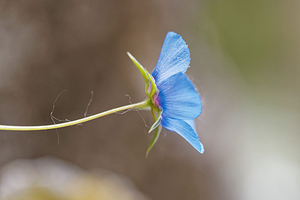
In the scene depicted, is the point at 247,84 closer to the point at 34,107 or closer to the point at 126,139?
the point at 126,139

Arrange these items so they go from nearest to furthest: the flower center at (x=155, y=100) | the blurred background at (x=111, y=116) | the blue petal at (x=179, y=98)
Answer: the blue petal at (x=179, y=98), the flower center at (x=155, y=100), the blurred background at (x=111, y=116)

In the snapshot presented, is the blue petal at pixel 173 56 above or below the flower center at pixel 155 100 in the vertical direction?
above

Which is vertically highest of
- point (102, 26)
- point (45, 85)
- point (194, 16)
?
point (194, 16)

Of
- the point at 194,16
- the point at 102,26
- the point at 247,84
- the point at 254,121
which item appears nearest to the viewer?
the point at 102,26

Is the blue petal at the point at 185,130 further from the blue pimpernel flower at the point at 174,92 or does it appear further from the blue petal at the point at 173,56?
the blue petal at the point at 173,56

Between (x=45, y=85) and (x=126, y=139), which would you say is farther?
(x=126, y=139)

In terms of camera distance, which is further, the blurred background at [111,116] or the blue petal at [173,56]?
the blurred background at [111,116]

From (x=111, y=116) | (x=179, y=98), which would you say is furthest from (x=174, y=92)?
(x=111, y=116)

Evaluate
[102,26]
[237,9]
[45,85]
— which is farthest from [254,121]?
[45,85]

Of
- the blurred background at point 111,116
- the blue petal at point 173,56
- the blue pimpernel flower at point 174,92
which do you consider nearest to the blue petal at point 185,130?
the blue pimpernel flower at point 174,92

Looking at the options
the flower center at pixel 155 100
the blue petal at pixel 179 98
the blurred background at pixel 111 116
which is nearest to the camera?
the blue petal at pixel 179 98
